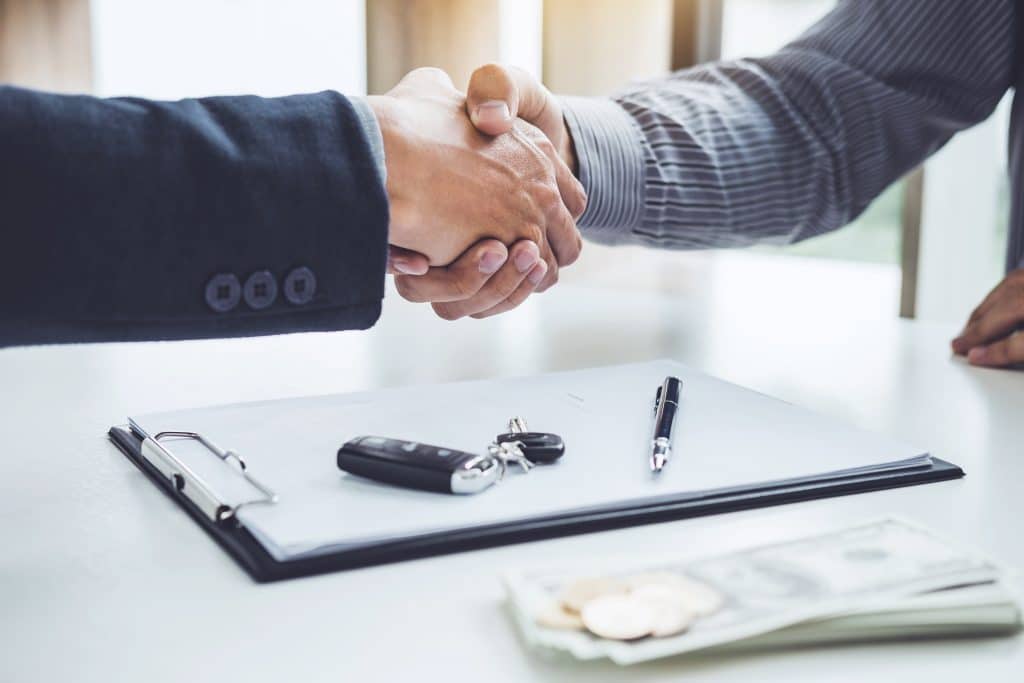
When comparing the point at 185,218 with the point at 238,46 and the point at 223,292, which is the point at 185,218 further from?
the point at 238,46

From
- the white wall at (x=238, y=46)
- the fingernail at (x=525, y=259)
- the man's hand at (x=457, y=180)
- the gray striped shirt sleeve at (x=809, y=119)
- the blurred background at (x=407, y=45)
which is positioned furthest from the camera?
the white wall at (x=238, y=46)

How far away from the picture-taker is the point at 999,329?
100cm

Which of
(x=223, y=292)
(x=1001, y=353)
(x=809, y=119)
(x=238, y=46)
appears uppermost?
(x=238, y=46)

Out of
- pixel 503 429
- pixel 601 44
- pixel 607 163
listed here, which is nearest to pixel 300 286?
pixel 503 429

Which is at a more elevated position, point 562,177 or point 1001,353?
point 562,177

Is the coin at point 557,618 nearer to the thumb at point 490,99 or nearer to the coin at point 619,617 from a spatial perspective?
the coin at point 619,617

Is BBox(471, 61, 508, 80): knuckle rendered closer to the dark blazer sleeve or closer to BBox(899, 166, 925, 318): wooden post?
the dark blazer sleeve

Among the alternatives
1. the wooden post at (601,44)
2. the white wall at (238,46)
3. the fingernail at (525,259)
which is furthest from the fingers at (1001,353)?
the white wall at (238,46)

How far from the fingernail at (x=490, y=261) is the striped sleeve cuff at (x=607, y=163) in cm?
25

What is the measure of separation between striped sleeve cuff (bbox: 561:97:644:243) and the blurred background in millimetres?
776

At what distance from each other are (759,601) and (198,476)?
320mm

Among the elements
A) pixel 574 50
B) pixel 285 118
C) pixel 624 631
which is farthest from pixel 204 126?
pixel 574 50

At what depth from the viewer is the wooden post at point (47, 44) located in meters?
2.52

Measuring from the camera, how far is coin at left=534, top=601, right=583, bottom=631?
1.33 ft
